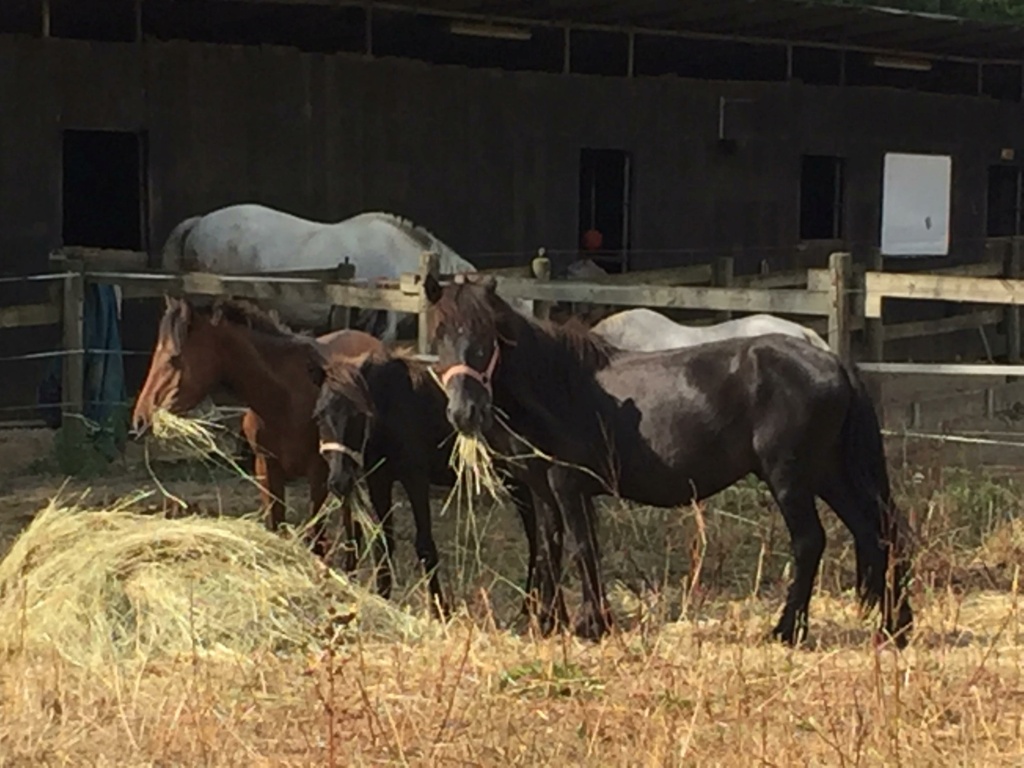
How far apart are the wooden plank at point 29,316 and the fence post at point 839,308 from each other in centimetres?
493

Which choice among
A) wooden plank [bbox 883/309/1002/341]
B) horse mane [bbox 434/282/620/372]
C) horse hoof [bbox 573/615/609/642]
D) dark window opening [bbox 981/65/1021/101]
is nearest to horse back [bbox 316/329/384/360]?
horse mane [bbox 434/282/620/372]

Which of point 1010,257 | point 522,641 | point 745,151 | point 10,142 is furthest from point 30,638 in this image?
point 745,151

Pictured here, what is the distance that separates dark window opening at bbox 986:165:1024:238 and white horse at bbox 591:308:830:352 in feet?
41.1

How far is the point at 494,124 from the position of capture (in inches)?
614

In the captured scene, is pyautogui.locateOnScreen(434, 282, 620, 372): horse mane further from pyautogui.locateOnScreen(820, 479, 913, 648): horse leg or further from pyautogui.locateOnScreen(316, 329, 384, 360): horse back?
pyautogui.locateOnScreen(316, 329, 384, 360): horse back

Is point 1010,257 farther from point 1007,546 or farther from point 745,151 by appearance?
point 1007,546

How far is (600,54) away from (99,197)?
197 inches

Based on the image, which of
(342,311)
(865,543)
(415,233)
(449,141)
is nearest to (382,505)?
(865,543)

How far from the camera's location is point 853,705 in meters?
4.99

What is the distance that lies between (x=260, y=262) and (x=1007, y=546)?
682 centimetres

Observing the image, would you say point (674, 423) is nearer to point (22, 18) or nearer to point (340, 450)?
point (340, 450)

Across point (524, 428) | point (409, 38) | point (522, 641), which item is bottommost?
point (522, 641)

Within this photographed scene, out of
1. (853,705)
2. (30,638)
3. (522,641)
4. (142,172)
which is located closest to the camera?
(853,705)

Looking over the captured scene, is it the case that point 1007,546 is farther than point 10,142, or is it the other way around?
point 10,142
